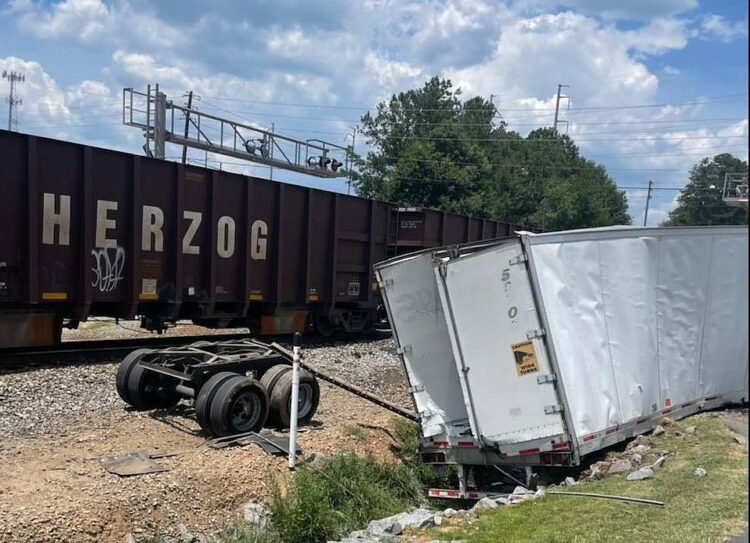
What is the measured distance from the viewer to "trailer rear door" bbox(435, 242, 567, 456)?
671 centimetres

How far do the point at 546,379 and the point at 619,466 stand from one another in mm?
1262

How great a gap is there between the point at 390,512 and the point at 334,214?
34.1ft

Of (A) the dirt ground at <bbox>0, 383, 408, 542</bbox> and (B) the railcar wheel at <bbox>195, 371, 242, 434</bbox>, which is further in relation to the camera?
(B) the railcar wheel at <bbox>195, 371, 242, 434</bbox>

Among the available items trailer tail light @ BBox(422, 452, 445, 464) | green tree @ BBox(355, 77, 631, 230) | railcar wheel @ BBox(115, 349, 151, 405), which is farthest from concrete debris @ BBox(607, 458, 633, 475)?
green tree @ BBox(355, 77, 631, 230)

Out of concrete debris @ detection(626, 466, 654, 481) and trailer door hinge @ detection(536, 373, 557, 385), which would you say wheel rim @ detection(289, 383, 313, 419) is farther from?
concrete debris @ detection(626, 466, 654, 481)

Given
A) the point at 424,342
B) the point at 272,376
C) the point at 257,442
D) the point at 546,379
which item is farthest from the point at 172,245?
the point at 546,379

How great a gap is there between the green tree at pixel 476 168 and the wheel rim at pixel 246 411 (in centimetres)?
4218

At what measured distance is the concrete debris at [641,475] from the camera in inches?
247

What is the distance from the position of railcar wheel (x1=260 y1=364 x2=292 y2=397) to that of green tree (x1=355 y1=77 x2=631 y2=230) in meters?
41.5

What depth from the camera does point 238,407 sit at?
7.72 m

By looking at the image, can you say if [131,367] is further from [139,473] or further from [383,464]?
[383,464]

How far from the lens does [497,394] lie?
704 centimetres

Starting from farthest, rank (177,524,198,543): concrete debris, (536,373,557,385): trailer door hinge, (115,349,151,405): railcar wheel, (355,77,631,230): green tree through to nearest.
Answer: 1. (355,77,631,230): green tree
2. (115,349,151,405): railcar wheel
3. (536,373,557,385): trailer door hinge
4. (177,524,198,543): concrete debris

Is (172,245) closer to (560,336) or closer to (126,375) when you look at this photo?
(126,375)
